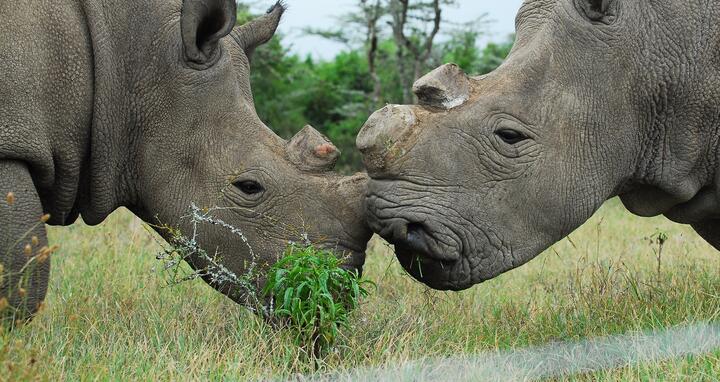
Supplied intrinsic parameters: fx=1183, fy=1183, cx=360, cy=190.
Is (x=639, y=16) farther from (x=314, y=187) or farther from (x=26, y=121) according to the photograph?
(x=26, y=121)

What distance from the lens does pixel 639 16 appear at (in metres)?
6.16

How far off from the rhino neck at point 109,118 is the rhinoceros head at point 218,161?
0.27ft

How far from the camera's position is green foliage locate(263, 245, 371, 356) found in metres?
5.79

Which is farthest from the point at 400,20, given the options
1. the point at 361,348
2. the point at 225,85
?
the point at 361,348

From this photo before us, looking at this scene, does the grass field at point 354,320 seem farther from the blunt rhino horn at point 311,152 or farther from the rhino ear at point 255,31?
the rhino ear at point 255,31

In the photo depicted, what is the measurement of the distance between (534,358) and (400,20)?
10.4 meters

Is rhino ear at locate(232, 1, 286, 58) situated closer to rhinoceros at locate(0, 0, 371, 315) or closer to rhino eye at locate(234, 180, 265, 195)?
rhinoceros at locate(0, 0, 371, 315)

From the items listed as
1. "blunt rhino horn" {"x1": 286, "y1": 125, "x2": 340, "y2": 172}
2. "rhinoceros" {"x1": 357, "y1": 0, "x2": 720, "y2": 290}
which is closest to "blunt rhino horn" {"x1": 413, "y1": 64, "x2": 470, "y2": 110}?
"rhinoceros" {"x1": 357, "y1": 0, "x2": 720, "y2": 290}

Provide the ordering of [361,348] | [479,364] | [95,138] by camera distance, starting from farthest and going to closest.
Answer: [95,138], [361,348], [479,364]

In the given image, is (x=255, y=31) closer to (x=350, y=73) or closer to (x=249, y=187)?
(x=249, y=187)

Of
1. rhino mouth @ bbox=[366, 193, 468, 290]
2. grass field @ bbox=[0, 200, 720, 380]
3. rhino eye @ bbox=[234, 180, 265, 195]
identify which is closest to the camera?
grass field @ bbox=[0, 200, 720, 380]

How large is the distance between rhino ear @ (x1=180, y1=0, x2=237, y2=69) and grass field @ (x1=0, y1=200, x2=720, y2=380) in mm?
1443

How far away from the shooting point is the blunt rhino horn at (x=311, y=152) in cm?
658

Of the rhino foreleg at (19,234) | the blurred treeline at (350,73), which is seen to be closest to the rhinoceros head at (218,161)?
the rhino foreleg at (19,234)
